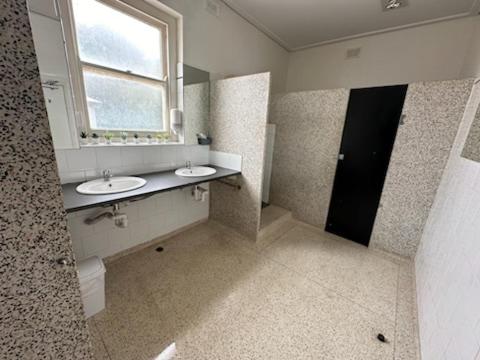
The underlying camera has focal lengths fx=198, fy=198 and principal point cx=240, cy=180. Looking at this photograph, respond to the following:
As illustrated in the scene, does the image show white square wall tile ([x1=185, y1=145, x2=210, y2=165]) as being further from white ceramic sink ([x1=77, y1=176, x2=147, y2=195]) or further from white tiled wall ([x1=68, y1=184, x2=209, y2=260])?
white ceramic sink ([x1=77, y1=176, x2=147, y2=195])

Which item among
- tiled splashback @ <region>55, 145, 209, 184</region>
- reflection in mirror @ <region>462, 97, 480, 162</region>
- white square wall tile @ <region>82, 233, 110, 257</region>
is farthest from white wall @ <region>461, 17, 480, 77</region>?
white square wall tile @ <region>82, 233, 110, 257</region>

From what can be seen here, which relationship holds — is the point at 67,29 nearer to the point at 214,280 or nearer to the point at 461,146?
the point at 214,280

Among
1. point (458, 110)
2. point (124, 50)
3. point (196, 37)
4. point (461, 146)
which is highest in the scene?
point (196, 37)

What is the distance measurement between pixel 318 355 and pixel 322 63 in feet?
11.6

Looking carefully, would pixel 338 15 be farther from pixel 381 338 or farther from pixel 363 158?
pixel 381 338

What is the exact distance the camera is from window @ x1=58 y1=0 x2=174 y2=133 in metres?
1.53

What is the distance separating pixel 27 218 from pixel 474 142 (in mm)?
2413

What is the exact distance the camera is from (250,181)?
219cm

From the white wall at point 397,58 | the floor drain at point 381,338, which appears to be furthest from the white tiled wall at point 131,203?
the white wall at point 397,58

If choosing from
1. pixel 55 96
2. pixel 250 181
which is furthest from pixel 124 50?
pixel 250 181

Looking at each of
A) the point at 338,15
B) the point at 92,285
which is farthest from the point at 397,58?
the point at 92,285

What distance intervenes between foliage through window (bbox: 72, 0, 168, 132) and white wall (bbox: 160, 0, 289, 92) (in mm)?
280

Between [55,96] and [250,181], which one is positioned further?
[250,181]

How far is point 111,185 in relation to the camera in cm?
158
